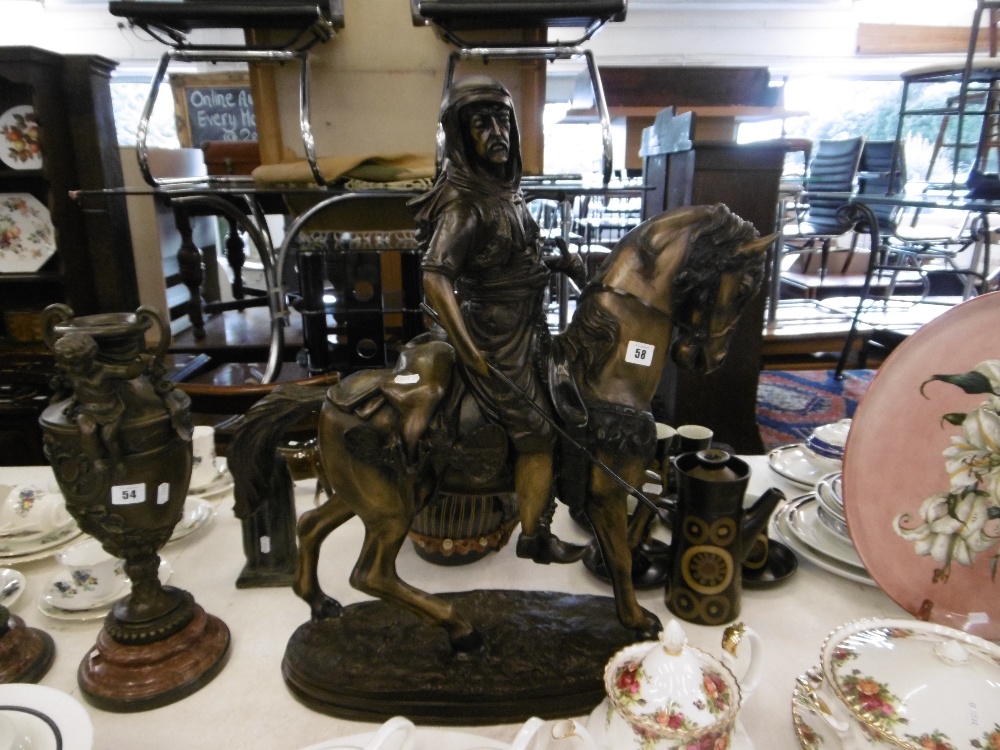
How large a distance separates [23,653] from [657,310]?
0.91 metres

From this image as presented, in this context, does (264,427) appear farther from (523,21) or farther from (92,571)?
(523,21)

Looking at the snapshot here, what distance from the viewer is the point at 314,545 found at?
93cm

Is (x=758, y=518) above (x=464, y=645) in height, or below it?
above

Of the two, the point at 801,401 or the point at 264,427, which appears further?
the point at 801,401

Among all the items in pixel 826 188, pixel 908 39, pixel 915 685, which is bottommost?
pixel 915 685

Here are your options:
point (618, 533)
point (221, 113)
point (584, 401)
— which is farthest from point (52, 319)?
point (221, 113)

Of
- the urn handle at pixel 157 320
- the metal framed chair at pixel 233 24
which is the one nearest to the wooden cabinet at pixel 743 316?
the metal framed chair at pixel 233 24

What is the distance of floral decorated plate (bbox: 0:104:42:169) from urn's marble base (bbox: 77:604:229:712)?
79.3 inches

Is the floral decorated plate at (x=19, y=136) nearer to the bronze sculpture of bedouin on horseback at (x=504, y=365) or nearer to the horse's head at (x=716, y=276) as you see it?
the bronze sculpture of bedouin on horseback at (x=504, y=365)

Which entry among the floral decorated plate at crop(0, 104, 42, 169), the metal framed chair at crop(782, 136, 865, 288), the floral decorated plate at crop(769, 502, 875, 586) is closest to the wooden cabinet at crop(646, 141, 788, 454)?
the floral decorated plate at crop(769, 502, 875, 586)

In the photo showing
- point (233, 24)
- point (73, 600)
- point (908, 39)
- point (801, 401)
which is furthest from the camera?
point (908, 39)

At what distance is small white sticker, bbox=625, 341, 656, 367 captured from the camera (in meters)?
0.84

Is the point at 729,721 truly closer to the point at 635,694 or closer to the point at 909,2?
the point at 635,694

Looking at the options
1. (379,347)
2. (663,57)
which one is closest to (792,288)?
(663,57)
